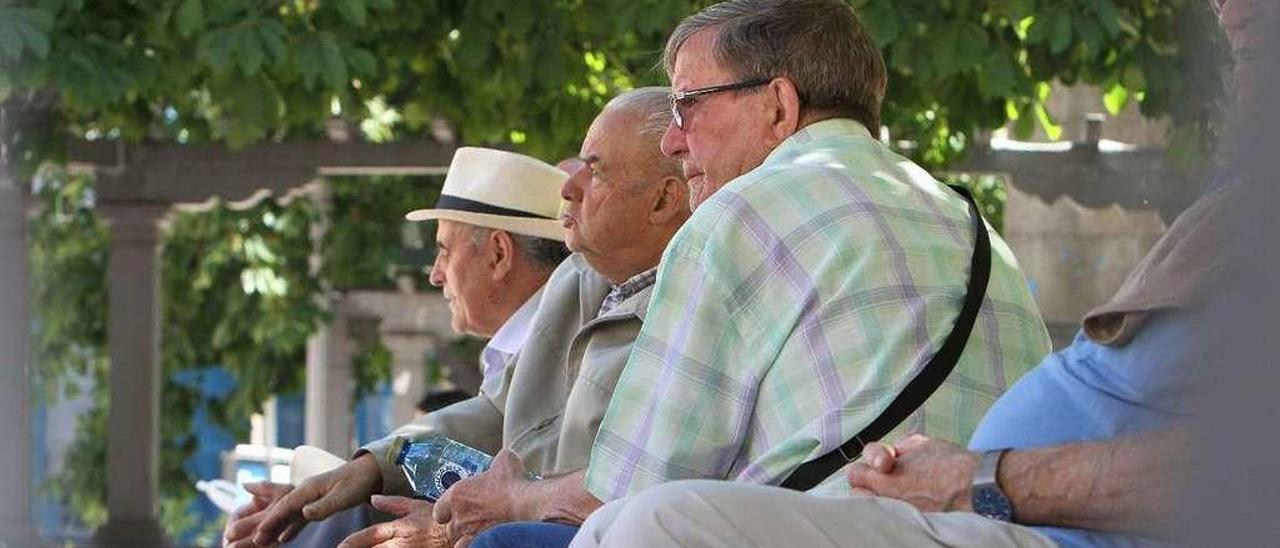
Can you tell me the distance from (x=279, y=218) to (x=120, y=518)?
259 cm

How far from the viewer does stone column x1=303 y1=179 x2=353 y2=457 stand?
1619 cm

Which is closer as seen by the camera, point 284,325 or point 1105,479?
point 1105,479

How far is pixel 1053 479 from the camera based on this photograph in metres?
2.14

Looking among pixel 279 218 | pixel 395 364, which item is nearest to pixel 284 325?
pixel 279 218

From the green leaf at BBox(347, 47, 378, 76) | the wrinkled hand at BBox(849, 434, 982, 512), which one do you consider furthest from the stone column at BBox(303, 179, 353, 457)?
the wrinkled hand at BBox(849, 434, 982, 512)

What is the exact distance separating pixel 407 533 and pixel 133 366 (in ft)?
29.5

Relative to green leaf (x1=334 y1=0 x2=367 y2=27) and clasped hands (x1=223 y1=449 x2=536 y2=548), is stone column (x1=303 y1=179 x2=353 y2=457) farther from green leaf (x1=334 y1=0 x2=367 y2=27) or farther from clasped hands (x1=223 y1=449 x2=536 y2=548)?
clasped hands (x1=223 y1=449 x2=536 y2=548)

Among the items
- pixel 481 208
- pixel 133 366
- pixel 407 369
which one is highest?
pixel 481 208

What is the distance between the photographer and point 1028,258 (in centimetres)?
1084

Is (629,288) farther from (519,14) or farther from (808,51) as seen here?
(519,14)

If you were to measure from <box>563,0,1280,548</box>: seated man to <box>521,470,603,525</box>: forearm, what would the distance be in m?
0.55

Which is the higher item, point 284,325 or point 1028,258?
point 1028,258

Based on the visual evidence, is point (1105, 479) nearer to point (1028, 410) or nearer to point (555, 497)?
point (1028, 410)

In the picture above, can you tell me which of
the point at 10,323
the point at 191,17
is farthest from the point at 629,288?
the point at 191,17
